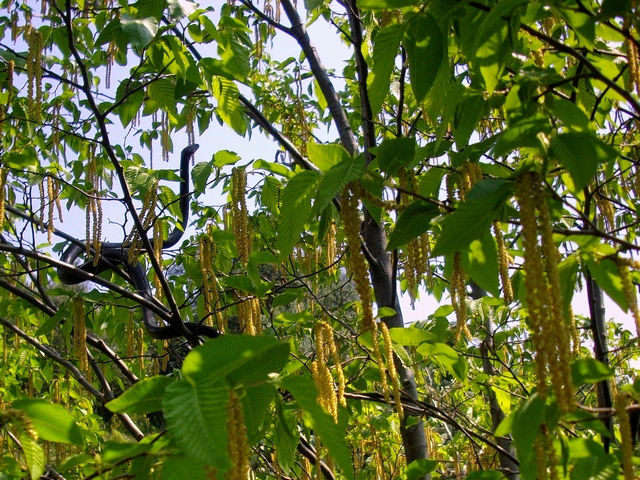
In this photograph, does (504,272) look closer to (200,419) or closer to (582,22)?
(582,22)

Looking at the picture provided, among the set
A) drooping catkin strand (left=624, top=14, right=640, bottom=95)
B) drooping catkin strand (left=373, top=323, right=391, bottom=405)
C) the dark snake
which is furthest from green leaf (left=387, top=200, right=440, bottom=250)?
the dark snake

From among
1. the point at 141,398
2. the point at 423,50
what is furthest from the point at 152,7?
the point at 141,398

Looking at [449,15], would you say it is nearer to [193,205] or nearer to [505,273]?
[505,273]

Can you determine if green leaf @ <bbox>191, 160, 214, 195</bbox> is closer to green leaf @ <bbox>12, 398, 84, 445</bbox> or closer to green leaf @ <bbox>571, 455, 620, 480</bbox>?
green leaf @ <bbox>12, 398, 84, 445</bbox>

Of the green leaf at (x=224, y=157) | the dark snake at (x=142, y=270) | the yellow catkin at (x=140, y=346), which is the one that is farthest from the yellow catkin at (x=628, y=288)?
the yellow catkin at (x=140, y=346)

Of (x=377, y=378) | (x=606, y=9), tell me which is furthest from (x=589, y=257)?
(x=377, y=378)

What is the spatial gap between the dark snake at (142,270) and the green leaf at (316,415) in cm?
136

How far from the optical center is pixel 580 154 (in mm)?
967

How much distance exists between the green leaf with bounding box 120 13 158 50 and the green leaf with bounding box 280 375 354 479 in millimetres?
1109

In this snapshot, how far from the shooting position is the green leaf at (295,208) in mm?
1254

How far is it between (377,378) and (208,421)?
1503mm

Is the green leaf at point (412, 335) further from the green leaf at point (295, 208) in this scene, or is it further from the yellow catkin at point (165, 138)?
the yellow catkin at point (165, 138)

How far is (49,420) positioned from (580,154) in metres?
1.09

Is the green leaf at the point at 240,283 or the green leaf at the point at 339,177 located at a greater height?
the green leaf at the point at 240,283
